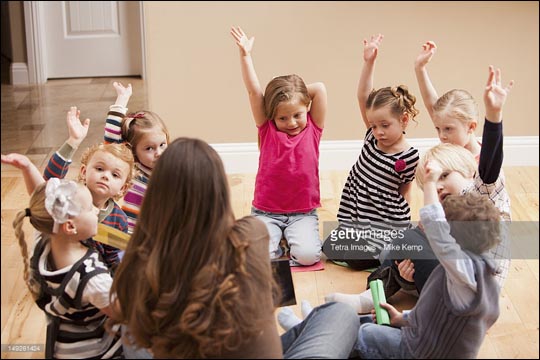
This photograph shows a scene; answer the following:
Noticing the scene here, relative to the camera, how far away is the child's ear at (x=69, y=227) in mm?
1429

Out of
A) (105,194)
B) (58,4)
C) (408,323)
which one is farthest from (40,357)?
(58,4)

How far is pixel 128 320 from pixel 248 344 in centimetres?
19

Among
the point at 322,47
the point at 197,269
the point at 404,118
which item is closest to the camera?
the point at 197,269

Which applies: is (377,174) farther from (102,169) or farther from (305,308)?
(102,169)

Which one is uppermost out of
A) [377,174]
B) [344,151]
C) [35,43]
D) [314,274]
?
[35,43]

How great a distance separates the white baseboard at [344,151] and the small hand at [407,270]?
858mm

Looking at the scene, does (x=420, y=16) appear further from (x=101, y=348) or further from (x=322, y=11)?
(x=101, y=348)

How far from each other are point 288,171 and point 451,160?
0.53m

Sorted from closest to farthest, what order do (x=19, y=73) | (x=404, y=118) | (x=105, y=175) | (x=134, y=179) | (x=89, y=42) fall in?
1. (x=105, y=175)
2. (x=134, y=179)
3. (x=404, y=118)
4. (x=19, y=73)
5. (x=89, y=42)

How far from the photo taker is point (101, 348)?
59.2 inches

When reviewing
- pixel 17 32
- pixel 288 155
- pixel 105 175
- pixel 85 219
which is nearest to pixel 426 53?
pixel 288 155

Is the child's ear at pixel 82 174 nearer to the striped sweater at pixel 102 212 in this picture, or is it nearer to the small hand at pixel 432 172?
the striped sweater at pixel 102 212

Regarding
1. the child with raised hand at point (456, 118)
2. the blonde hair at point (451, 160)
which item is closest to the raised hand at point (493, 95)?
the blonde hair at point (451, 160)

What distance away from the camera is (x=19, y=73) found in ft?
13.5
